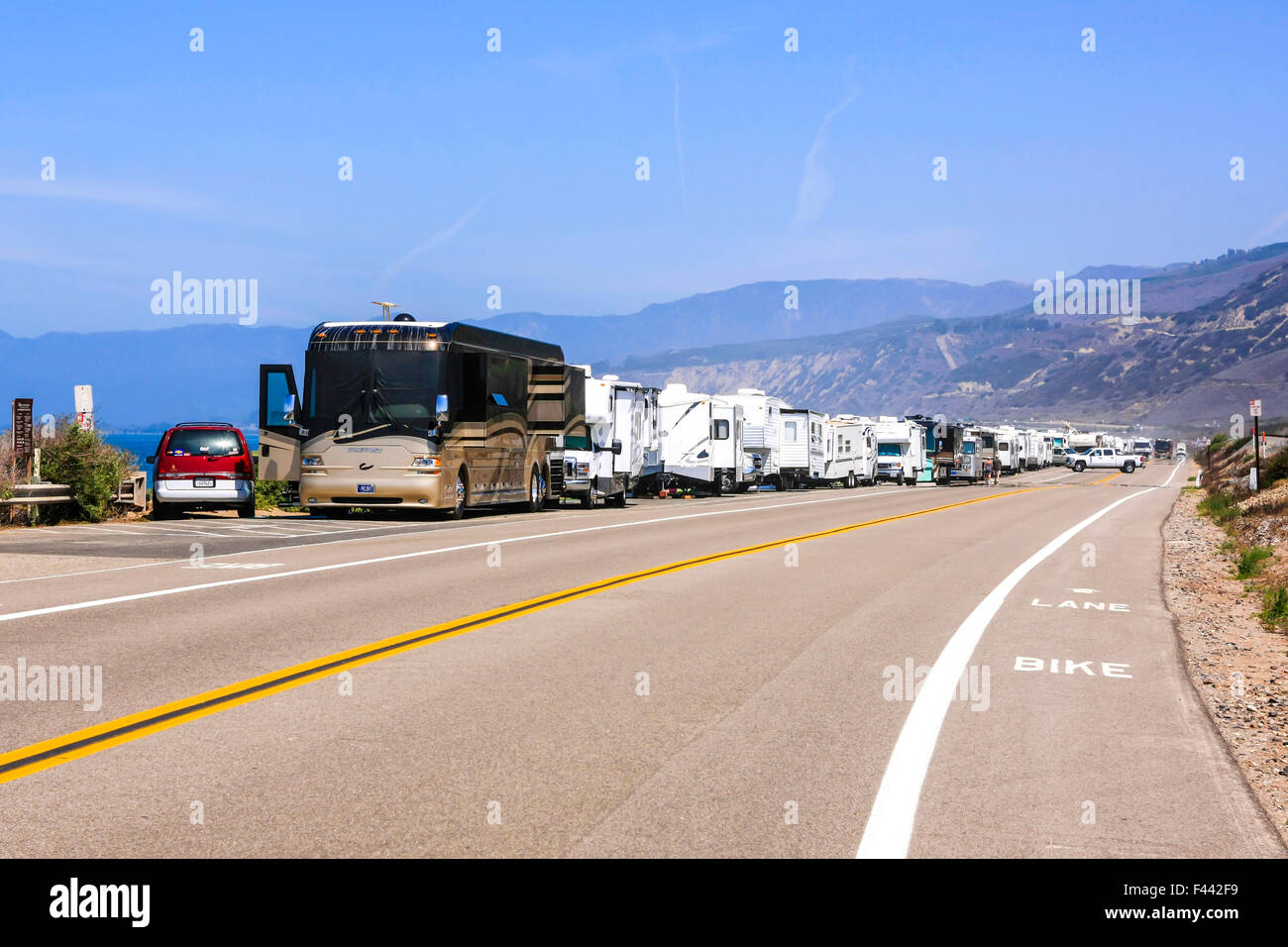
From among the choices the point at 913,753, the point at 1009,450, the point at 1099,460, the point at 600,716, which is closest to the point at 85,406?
the point at 600,716

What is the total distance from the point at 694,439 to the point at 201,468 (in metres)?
21.8

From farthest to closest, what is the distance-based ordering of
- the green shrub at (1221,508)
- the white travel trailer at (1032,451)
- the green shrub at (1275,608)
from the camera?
the white travel trailer at (1032,451) → the green shrub at (1221,508) → the green shrub at (1275,608)

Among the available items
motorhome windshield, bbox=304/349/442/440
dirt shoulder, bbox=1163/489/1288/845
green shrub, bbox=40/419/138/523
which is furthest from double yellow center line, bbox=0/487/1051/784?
green shrub, bbox=40/419/138/523

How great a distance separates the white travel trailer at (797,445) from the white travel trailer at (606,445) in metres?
13.9

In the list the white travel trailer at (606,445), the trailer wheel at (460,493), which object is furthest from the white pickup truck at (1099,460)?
the trailer wheel at (460,493)

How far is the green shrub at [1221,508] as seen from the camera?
31.0 m

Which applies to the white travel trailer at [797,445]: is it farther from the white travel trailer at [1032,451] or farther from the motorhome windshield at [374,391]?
the white travel trailer at [1032,451]

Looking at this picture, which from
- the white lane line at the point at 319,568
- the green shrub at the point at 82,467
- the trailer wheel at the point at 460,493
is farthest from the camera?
the trailer wheel at the point at 460,493
